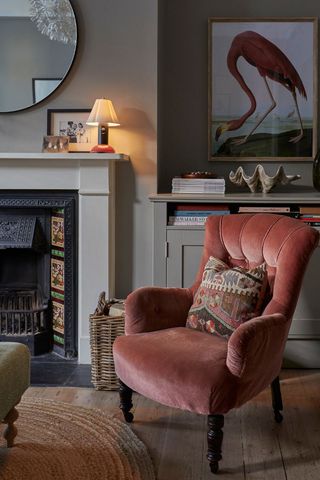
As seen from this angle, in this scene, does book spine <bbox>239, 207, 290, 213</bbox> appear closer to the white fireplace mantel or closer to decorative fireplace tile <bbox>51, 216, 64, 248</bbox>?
the white fireplace mantel

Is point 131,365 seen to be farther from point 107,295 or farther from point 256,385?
point 107,295

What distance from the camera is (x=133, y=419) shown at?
9.05 ft

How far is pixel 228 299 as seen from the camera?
2.66m

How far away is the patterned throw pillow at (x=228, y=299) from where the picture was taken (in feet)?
8.66

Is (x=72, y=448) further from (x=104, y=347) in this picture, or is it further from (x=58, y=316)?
(x=58, y=316)

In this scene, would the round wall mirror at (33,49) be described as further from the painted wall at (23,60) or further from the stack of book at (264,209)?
the stack of book at (264,209)

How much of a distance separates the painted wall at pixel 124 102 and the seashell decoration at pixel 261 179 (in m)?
0.48

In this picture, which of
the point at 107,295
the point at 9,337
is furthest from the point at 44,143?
the point at 9,337

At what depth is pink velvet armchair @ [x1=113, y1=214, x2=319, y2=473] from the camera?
227 centimetres

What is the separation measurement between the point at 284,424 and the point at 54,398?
108 centimetres

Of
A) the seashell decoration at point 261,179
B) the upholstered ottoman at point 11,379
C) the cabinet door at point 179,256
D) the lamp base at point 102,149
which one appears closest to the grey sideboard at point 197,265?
the cabinet door at point 179,256

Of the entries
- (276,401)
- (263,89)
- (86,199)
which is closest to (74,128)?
(86,199)

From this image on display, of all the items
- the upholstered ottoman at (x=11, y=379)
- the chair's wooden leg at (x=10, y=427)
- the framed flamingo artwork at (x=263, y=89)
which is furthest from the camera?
the framed flamingo artwork at (x=263, y=89)

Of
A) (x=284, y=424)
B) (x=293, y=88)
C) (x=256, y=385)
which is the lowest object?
(x=284, y=424)
